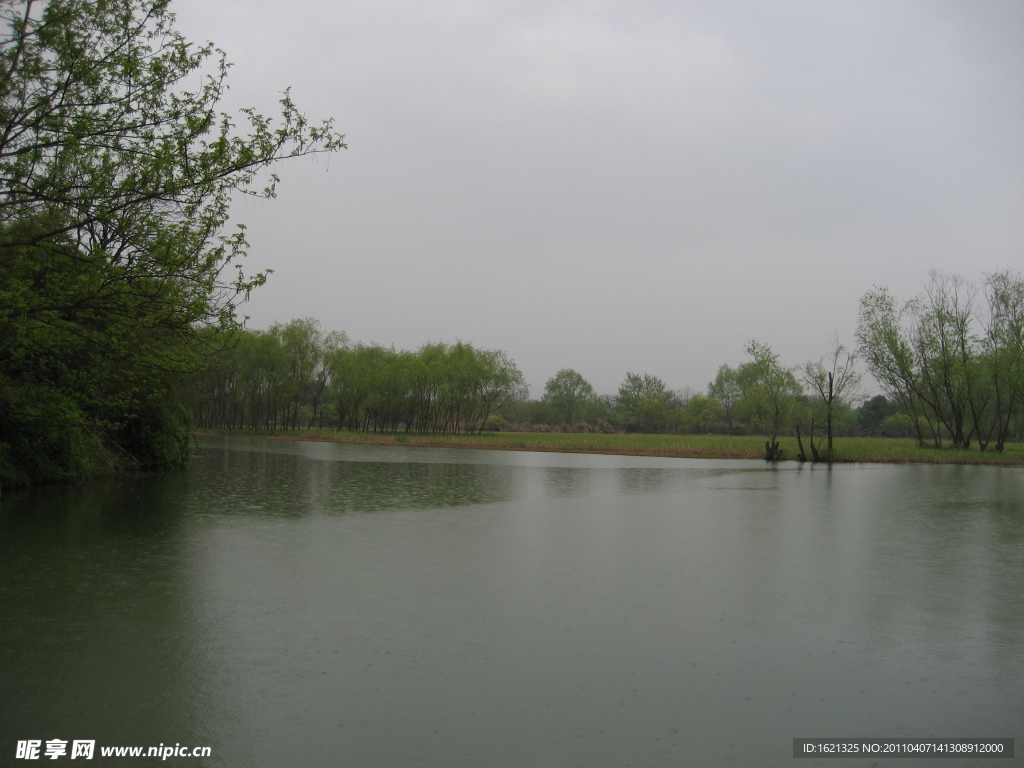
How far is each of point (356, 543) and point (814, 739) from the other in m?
6.30

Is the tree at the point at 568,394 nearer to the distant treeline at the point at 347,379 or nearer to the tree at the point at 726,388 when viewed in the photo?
the tree at the point at 726,388

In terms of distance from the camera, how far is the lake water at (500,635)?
12.3ft

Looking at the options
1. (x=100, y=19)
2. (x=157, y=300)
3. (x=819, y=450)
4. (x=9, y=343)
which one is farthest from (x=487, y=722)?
(x=819, y=450)

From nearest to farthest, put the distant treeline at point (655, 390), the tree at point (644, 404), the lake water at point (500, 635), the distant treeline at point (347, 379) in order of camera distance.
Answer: the lake water at point (500, 635)
the distant treeline at point (655, 390)
the distant treeline at point (347, 379)
the tree at point (644, 404)

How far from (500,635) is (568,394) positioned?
87214mm

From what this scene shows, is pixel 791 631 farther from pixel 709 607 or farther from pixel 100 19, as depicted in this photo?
pixel 100 19

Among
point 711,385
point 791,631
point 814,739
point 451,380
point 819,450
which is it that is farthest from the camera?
point 711,385

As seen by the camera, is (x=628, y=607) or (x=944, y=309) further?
(x=944, y=309)

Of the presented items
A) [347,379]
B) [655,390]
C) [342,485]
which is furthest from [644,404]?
[342,485]

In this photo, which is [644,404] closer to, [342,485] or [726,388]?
[726,388]

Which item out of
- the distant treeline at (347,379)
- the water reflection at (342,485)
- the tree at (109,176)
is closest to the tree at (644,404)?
the distant treeline at (347,379)

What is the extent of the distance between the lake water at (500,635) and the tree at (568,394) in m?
80.3

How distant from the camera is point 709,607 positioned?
6.23 m

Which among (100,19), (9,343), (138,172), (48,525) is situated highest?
(100,19)
